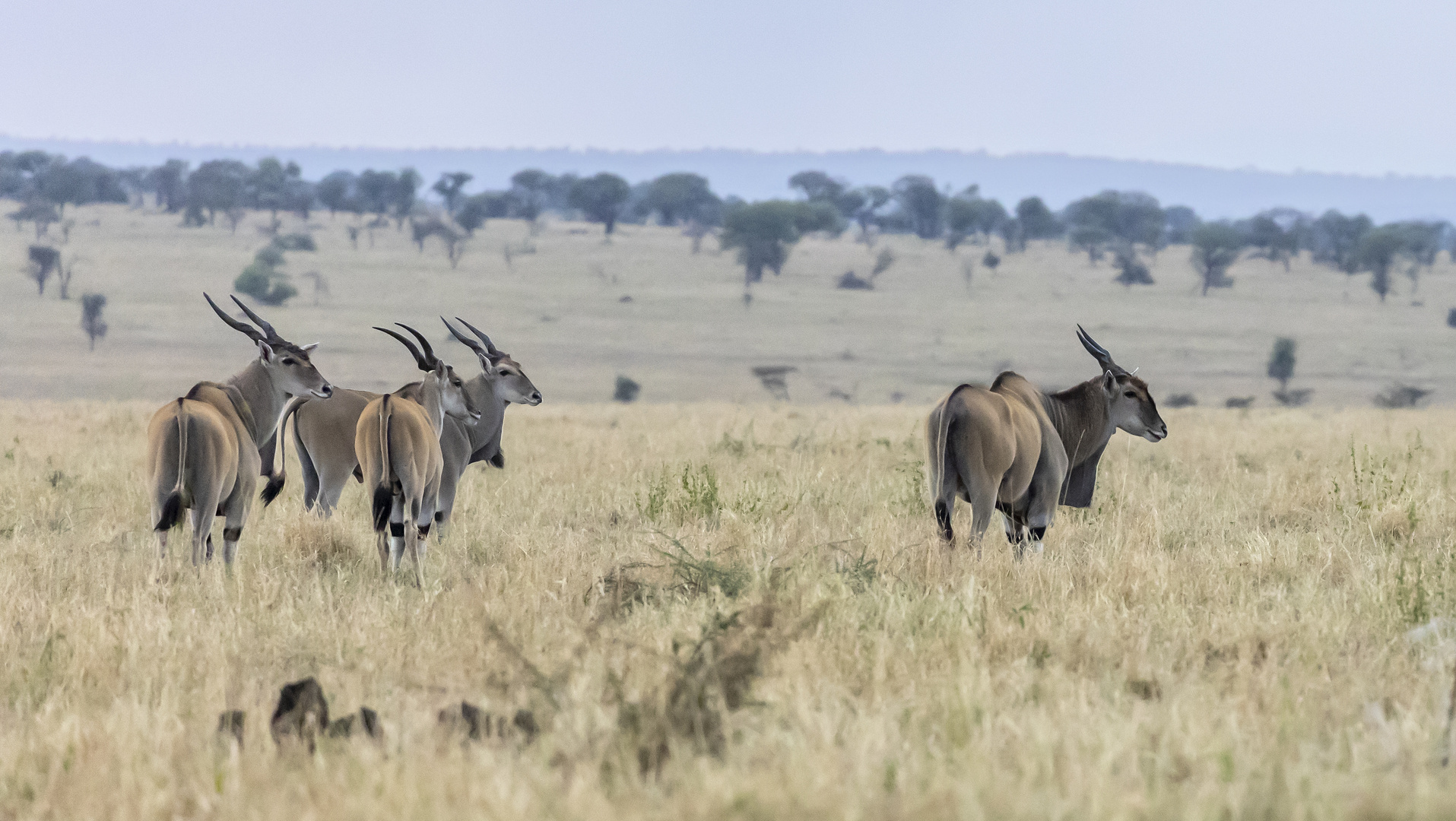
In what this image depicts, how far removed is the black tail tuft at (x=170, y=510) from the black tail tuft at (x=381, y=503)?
1030mm

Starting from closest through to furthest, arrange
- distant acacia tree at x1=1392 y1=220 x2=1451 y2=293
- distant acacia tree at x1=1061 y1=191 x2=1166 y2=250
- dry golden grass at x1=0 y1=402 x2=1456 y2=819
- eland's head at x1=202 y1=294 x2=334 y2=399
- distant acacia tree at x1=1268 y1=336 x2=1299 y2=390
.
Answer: dry golden grass at x1=0 y1=402 x2=1456 y2=819
eland's head at x1=202 y1=294 x2=334 y2=399
distant acacia tree at x1=1268 y1=336 x2=1299 y2=390
distant acacia tree at x1=1392 y1=220 x2=1451 y2=293
distant acacia tree at x1=1061 y1=191 x2=1166 y2=250

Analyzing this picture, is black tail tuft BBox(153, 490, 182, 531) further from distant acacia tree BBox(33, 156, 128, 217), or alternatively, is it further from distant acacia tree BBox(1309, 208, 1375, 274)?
distant acacia tree BBox(33, 156, 128, 217)

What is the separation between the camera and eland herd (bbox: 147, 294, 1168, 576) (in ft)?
23.2

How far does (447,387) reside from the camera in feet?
29.0

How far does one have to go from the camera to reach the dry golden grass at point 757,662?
3404 millimetres

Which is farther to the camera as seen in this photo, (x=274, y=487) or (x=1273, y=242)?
(x=1273, y=242)

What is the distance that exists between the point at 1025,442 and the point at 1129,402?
130 cm

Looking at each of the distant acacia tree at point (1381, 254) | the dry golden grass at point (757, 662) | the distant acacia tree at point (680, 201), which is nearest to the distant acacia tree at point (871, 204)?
the distant acacia tree at point (680, 201)

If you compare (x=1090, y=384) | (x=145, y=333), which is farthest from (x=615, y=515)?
(x=145, y=333)

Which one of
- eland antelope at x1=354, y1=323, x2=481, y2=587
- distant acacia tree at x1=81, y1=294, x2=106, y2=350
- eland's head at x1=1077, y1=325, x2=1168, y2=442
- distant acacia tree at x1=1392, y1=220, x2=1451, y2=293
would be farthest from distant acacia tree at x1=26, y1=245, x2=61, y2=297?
distant acacia tree at x1=1392, y1=220, x2=1451, y2=293

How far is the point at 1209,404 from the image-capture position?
42.1 m

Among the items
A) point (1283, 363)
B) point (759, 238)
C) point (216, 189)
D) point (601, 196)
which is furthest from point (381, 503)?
point (601, 196)

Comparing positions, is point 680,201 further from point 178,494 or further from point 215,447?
point 178,494

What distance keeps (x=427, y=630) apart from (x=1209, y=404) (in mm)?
40031
